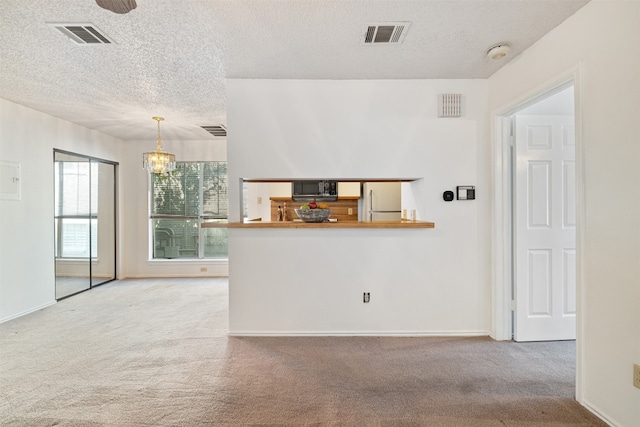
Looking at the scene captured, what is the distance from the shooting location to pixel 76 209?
494cm

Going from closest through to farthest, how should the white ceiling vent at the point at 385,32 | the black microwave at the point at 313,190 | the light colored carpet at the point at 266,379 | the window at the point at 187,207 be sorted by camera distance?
the light colored carpet at the point at 266,379 → the white ceiling vent at the point at 385,32 → the black microwave at the point at 313,190 → the window at the point at 187,207

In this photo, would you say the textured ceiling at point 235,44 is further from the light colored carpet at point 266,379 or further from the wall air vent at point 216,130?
the light colored carpet at point 266,379

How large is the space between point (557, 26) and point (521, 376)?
256 cm

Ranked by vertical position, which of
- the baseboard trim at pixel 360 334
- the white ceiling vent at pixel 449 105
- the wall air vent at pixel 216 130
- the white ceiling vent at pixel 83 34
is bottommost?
the baseboard trim at pixel 360 334

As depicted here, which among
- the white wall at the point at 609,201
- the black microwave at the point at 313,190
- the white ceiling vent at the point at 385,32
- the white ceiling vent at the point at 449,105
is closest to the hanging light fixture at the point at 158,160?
the black microwave at the point at 313,190

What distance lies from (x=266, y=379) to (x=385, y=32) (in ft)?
8.90

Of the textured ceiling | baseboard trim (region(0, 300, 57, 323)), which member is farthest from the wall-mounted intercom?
baseboard trim (region(0, 300, 57, 323))

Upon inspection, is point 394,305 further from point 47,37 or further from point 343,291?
point 47,37

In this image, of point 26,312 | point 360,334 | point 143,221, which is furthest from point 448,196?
point 143,221

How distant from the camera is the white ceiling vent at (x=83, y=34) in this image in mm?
2299

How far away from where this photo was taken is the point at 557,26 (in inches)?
91.1

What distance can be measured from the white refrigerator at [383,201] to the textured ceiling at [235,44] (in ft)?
7.43

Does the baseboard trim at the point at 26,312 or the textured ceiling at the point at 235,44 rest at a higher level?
the textured ceiling at the point at 235,44

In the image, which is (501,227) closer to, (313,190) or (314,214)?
(314,214)
